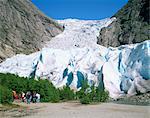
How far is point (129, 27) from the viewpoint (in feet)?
226

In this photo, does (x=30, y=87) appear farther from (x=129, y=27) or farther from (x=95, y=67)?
(x=129, y=27)

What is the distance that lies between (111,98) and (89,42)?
1041 inches

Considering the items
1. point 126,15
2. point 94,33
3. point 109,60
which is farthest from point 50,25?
point 109,60

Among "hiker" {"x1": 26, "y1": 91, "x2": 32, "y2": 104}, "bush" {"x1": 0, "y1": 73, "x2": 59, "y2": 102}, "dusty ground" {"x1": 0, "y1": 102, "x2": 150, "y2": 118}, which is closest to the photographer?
"dusty ground" {"x1": 0, "y1": 102, "x2": 150, "y2": 118}

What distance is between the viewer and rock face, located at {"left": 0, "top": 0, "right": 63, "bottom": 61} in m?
67.2

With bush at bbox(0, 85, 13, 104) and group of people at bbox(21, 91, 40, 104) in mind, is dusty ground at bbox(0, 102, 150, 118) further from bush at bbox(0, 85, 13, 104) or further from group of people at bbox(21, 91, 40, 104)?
group of people at bbox(21, 91, 40, 104)

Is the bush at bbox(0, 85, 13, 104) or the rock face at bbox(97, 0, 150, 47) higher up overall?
the rock face at bbox(97, 0, 150, 47)

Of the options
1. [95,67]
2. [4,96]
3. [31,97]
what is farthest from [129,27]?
[4,96]

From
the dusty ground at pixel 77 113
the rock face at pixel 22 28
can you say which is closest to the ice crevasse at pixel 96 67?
the rock face at pixel 22 28

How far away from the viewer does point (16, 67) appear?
57188 millimetres

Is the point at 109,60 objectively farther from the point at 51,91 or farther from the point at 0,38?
the point at 0,38

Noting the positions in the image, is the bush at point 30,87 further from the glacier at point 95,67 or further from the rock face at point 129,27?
the rock face at point 129,27

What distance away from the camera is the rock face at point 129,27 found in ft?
216

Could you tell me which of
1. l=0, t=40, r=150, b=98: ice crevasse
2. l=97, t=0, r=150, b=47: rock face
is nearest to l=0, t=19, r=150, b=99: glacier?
l=0, t=40, r=150, b=98: ice crevasse
